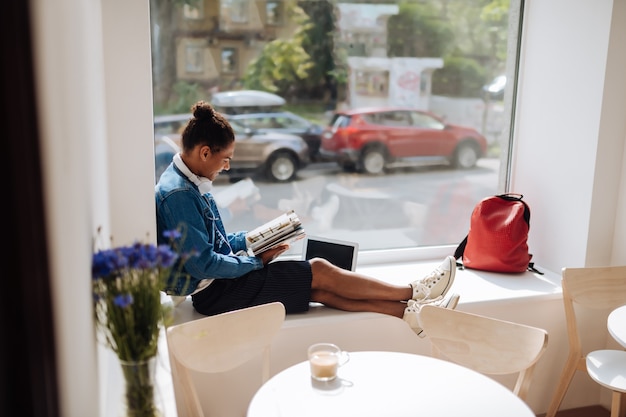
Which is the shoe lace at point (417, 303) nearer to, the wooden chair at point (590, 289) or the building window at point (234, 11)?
the wooden chair at point (590, 289)

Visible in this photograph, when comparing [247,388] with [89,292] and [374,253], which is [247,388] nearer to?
[374,253]

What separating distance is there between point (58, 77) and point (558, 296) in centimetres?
255

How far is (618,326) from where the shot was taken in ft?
7.23

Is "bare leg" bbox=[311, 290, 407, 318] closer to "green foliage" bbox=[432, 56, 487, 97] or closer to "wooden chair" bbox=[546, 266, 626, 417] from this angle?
"wooden chair" bbox=[546, 266, 626, 417]

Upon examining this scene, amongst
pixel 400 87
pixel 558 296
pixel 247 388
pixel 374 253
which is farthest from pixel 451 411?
pixel 400 87

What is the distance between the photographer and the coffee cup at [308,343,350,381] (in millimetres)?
1764

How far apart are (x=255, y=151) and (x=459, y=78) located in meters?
1.21

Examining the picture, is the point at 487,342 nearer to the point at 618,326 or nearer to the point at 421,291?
the point at 618,326

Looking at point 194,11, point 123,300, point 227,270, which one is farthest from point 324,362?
point 194,11

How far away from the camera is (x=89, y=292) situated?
133cm

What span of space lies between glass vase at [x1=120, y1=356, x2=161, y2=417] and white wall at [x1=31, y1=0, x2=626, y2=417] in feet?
0.25

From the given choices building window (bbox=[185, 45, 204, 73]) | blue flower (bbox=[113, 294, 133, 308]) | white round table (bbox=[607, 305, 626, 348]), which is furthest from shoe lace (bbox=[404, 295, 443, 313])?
blue flower (bbox=[113, 294, 133, 308])

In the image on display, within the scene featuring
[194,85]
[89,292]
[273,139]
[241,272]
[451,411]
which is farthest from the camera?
[273,139]

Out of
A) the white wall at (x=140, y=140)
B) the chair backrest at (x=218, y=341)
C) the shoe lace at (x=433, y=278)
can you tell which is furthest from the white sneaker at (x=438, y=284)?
the chair backrest at (x=218, y=341)
